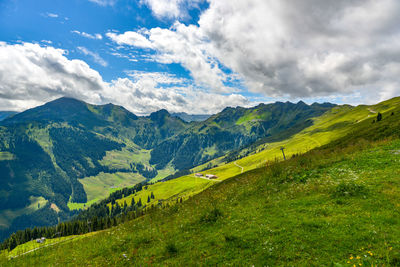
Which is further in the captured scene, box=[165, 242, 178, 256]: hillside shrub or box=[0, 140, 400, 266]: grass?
box=[165, 242, 178, 256]: hillside shrub

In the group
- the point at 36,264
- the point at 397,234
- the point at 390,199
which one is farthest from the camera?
the point at 36,264

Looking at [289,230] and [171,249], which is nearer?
[289,230]

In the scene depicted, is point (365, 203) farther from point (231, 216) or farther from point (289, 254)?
point (231, 216)

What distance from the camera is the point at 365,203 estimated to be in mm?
13633

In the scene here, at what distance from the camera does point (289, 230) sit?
39.8 ft

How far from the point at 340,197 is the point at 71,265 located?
22.0m

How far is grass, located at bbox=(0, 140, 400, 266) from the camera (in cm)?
961

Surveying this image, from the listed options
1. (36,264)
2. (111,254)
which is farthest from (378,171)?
(36,264)

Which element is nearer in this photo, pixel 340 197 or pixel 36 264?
pixel 340 197

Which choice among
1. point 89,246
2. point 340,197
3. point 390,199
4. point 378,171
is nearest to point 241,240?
point 340,197

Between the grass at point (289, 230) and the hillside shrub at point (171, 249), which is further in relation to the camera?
the hillside shrub at point (171, 249)

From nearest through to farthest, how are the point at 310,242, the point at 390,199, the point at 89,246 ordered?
1. the point at 310,242
2. the point at 390,199
3. the point at 89,246

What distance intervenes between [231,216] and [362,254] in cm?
915

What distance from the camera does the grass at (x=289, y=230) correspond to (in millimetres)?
9608
